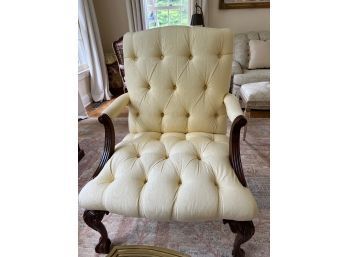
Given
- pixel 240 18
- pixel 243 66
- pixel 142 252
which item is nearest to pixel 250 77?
pixel 243 66

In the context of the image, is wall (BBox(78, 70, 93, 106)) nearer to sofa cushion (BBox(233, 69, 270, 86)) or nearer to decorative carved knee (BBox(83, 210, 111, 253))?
sofa cushion (BBox(233, 69, 270, 86))

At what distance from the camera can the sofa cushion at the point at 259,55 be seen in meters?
2.95

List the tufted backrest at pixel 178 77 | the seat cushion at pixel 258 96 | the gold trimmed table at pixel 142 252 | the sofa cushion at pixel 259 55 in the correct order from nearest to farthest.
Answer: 1. the gold trimmed table at pixel 142 252
2. the tufted backrest at pixel 178 77
3. the seat cushion at pixel 258 96
4. the sofa cushion at pixel 259 55

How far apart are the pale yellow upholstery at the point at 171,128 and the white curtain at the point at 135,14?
2.49m

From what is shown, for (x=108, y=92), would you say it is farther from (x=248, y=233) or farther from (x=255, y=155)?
(x=248, y=233)

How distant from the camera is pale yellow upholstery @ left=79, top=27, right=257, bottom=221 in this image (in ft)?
2.85

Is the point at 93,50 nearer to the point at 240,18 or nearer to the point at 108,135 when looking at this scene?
the point at 240,18

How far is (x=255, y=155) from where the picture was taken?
5.99 feet

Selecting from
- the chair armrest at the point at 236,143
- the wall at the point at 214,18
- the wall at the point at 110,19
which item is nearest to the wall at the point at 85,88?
the wall at the point at 110,19

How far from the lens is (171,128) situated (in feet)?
4.25

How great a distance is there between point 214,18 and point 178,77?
8.90 ft

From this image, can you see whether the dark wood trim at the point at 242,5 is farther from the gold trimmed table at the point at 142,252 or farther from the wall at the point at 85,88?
the gold trimmed table at the point at 142,252
